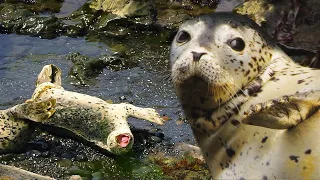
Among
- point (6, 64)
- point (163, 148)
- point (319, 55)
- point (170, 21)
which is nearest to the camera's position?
point (319, 55)

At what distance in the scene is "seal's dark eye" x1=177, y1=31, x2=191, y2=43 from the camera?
3.77 meters

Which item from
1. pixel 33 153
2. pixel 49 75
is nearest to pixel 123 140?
pixel 33 153

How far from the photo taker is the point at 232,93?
3588mm

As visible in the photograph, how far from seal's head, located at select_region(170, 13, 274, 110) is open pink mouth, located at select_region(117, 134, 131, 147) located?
2.29m

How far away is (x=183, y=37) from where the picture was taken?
12.4 feet

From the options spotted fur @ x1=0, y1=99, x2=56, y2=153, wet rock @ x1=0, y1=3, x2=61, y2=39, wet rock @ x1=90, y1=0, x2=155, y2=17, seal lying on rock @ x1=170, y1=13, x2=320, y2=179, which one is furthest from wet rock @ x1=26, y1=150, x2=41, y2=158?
wet rock @ x1=90, y1=0, x2=155, y2=17

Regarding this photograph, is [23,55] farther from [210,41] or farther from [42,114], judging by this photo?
[210,41]

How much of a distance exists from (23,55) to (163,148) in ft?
12.3

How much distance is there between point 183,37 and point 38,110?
2691 mm

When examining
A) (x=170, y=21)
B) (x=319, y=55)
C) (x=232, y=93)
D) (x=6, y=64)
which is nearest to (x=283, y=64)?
(x=232, y=93)

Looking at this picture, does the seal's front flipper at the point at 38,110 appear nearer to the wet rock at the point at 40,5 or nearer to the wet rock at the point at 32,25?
the wet rock at the point at 32,25

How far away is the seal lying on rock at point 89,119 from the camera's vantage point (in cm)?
609

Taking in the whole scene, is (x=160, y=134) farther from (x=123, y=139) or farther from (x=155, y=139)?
(x=123, y=139)

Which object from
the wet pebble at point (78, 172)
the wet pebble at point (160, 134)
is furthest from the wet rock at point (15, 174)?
the wet pebble at point (160, 134)
